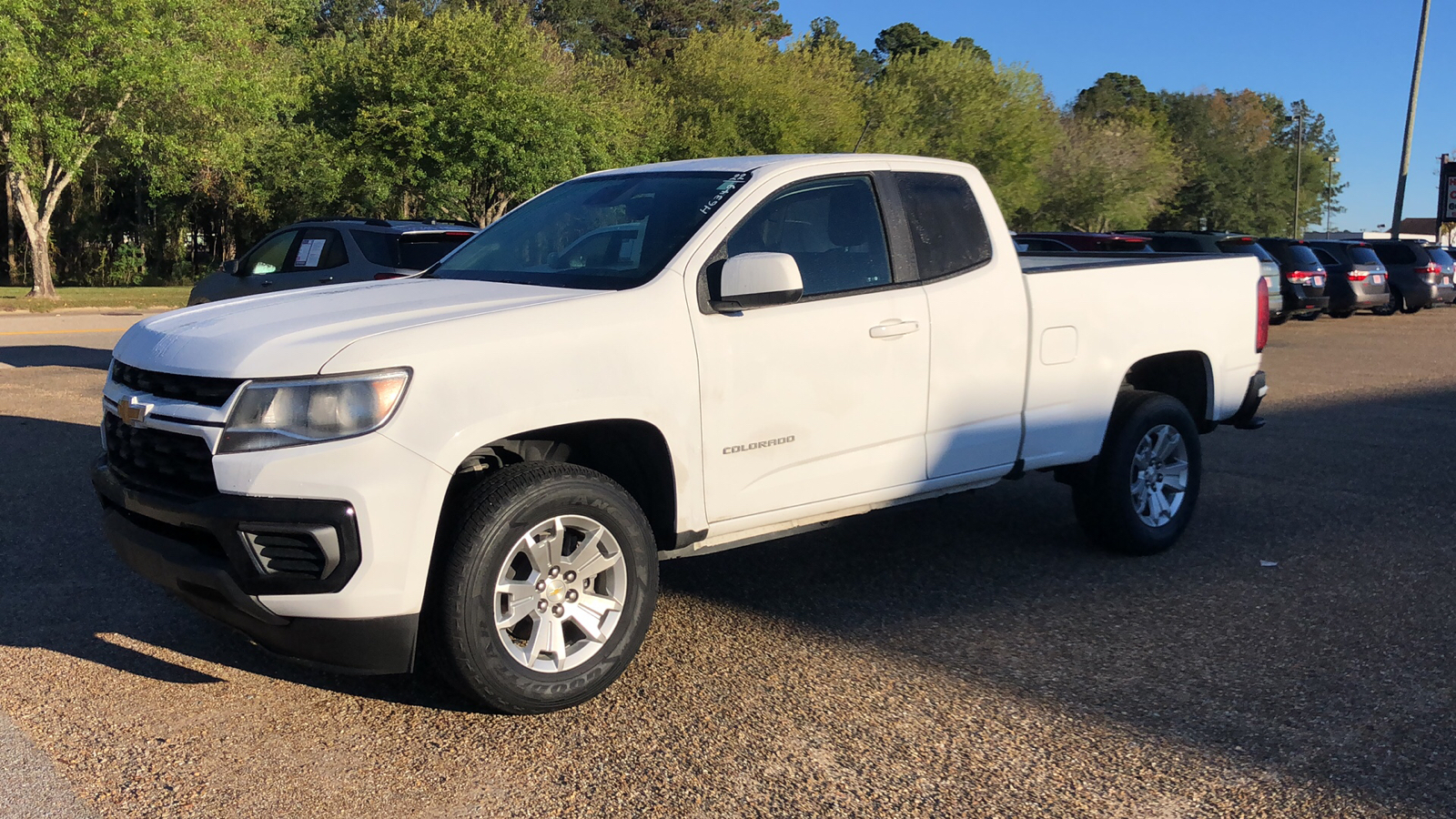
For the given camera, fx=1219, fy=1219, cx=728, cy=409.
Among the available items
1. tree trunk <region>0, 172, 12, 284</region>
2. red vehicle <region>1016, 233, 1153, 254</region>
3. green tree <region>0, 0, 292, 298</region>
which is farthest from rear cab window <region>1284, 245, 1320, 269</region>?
tree trunk <region>0, 172, 12, 284</region>

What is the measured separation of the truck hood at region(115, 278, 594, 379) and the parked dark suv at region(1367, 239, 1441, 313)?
93.8ft

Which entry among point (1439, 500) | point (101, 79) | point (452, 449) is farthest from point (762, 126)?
point (452, 449)

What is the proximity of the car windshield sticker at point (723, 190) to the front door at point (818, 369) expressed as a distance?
140 mm

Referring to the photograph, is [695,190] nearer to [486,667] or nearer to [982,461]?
Result: [982,461]

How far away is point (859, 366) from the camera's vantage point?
4.78 meters

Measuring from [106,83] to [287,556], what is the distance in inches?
1004

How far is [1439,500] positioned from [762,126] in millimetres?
36736

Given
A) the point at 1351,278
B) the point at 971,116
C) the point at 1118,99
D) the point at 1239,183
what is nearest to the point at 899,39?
the point at 1118,99

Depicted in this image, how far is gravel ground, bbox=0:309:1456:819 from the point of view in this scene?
3.54m

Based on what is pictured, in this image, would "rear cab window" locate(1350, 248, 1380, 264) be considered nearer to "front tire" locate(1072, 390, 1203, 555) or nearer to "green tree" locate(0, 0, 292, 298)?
"front tire" locate(1072, 390, 1203, 555)

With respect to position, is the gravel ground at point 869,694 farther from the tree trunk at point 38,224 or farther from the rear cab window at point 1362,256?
the tree trunk at point 38,224

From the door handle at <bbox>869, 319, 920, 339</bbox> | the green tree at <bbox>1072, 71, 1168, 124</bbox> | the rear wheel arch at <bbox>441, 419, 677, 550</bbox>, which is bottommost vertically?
the rear wheel arch at <bbox>441, 419, 677, 550</bbox>

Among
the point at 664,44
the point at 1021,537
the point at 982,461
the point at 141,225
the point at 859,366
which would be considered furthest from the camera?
the point at 664,44

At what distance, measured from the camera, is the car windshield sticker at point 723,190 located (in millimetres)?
4699
